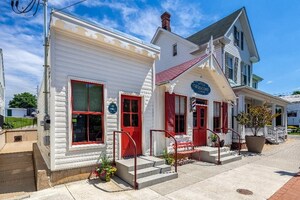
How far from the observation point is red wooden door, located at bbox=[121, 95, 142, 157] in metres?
6.80

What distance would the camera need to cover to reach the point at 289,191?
528 cm

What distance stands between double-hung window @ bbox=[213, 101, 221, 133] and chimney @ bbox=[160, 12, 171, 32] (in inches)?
343

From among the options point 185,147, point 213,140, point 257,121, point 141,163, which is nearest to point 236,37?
point 257,121

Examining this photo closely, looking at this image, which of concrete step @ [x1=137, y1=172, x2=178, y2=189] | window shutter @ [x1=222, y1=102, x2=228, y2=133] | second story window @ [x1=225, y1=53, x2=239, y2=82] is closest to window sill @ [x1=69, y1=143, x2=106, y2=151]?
concrete step @ [x1=137, y1=172, x2=178, y2=189]

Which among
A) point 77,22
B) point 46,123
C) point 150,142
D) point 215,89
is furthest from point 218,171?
point 77,22

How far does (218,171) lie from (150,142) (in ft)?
8.89

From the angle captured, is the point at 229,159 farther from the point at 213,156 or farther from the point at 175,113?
the point at 175,113

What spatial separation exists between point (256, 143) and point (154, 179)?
768cm

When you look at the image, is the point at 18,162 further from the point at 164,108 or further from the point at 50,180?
the point at 164,108

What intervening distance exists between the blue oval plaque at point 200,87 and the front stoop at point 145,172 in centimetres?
416

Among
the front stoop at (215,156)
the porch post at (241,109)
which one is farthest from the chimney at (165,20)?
the front stoop at (215,156)

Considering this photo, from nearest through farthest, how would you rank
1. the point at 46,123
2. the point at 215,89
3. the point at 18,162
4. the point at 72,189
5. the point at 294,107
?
the point at 72,189, the point at 46,123, the point at 18,162, the point at 215,89, the point at 294,107

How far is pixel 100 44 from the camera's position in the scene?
6258mm

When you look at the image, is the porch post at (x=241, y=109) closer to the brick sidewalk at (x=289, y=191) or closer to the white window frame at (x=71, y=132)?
the brick sidewalk at (x=289, y=191)
